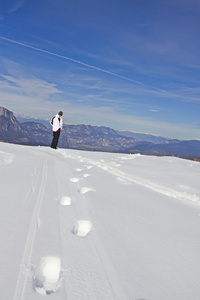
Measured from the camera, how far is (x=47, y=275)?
112 cm

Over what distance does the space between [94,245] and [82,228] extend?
305 millimetres

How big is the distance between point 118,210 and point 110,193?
0.67 metres

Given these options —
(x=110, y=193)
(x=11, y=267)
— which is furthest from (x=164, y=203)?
(x=11, y=267)

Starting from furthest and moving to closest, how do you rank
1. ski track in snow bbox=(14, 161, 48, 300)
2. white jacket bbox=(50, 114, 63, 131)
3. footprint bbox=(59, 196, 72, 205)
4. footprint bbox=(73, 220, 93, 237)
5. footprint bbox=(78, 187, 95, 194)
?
1. white jacket bbox=(50, 114, 63, 131)
2. footprint bbox=(78, 187, 95, 194)
3. footprint bbox=(59, 196, 72, 205)
4. footprint bbox=(73, 220, 93, 237)
5. ski track in snow bbox=(14, 161, 48, 300)

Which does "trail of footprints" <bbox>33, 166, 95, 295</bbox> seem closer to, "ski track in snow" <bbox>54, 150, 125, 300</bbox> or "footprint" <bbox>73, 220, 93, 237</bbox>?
"ski track in snow" <bbox>54, 150, 125, 300</bbox>

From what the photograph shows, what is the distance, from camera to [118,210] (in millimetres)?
2277

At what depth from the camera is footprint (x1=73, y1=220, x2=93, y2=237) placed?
169cm

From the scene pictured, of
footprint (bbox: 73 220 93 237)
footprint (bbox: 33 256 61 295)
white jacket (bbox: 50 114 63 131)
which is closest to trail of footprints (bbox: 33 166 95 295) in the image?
footprint (bbox: 33 256 61 295)

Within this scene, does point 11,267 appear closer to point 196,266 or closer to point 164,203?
point 196,266

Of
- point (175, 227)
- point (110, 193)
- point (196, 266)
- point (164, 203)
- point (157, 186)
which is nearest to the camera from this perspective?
point (196, 266)

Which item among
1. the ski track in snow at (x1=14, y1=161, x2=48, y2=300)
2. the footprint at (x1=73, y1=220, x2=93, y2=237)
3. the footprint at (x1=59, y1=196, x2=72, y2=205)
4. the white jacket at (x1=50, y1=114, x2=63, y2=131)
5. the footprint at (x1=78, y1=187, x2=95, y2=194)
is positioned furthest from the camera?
the white jacket at (x1=50, y1=114, x2=63, y2=131)

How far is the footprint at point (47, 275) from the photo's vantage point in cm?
102

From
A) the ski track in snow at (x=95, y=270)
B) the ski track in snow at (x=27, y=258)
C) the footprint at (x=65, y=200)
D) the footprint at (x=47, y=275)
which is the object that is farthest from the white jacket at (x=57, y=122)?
the footprint at (x=47, y=275)

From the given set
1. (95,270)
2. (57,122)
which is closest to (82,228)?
(95,270)
